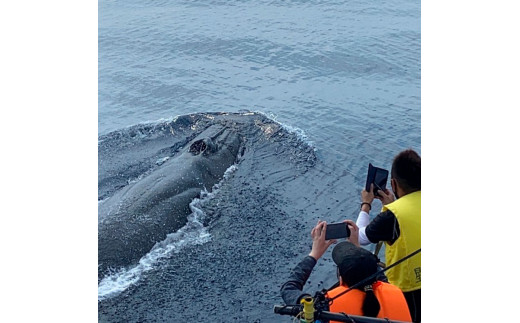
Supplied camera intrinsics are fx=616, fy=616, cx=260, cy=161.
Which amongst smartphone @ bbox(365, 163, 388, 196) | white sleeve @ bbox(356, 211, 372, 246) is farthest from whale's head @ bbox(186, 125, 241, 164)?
white sleeve @ bbox(356, 211, 372, 246)

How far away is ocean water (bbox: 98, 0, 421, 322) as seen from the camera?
1703cm

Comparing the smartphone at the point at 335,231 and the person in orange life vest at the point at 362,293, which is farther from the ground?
the smartphone at the point at 335,231

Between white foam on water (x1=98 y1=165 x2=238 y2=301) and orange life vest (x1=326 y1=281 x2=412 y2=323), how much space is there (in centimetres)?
599

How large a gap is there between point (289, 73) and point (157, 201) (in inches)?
473

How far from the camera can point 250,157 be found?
53.5 ft

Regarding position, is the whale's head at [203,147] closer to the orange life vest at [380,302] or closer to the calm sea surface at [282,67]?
the calm sea surface at [282,67]

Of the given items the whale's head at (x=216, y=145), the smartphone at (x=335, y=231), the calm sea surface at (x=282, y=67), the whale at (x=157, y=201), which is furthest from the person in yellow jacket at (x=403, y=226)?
the calm sea surface at (x=282, y=67)

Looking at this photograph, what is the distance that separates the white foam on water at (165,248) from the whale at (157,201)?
135 millimetres

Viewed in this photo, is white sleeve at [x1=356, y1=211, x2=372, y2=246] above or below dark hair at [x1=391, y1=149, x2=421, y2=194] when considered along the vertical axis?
below

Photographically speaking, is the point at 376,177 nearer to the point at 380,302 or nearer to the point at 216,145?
the point at 380,302

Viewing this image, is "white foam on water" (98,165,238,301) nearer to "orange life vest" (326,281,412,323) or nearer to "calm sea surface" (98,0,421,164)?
"calm sea surface" (98,0,421,164)

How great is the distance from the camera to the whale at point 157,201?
38.4 feet

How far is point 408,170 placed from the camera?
6.38 m

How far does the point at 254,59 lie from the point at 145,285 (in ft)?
53.4
